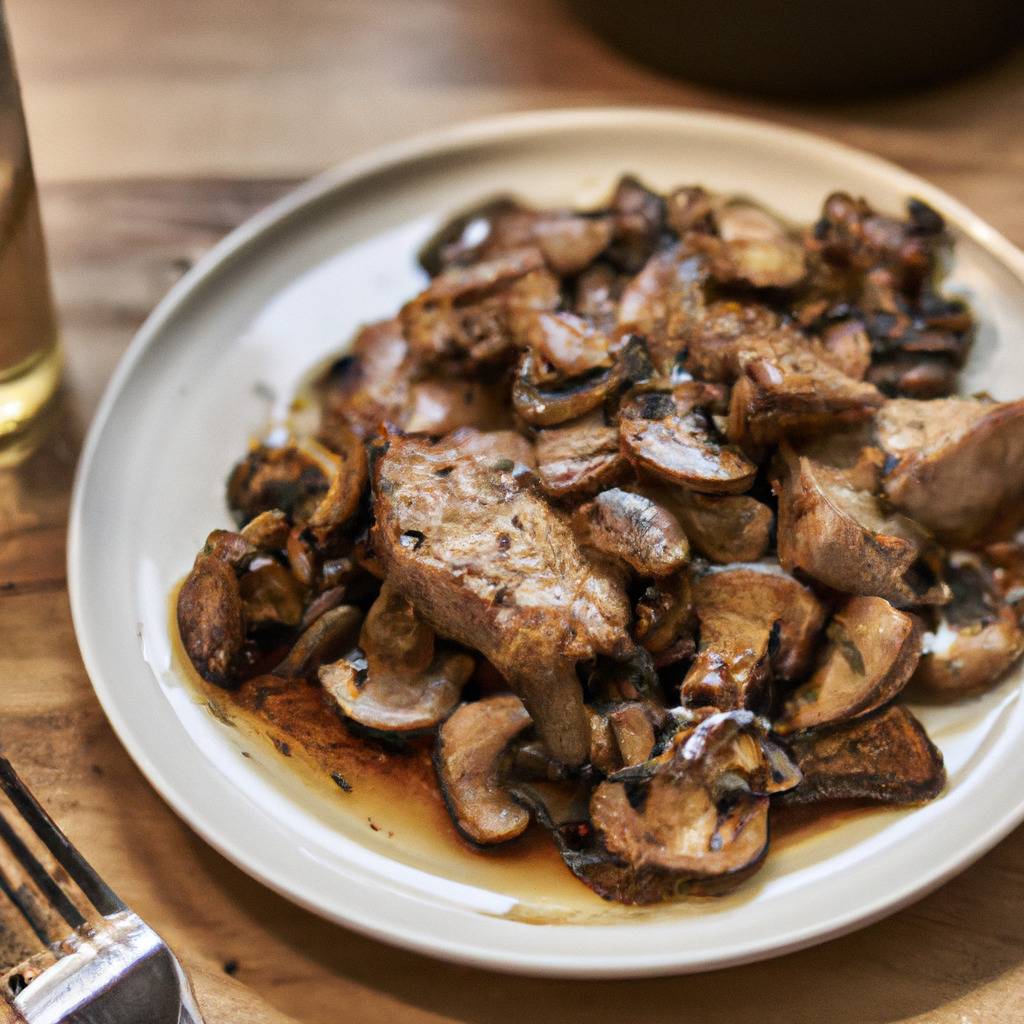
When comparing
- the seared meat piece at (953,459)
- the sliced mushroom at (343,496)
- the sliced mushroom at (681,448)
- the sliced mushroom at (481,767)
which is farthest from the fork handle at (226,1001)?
the seared meat piece at (953,459)

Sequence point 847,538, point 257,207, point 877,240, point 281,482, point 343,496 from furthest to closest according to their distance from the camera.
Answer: point 257,207
point 877,240
point 281,482
point 343,496
point 847,538

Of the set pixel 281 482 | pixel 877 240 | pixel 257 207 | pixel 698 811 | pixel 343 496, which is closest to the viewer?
pixel 698 811

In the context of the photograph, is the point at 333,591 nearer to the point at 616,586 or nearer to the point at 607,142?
the point at 616,586

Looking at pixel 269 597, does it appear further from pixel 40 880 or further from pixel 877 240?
pixel 877 240

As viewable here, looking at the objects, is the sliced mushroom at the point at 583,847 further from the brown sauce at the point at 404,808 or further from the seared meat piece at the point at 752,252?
the seared meat piece at the point at 752,252

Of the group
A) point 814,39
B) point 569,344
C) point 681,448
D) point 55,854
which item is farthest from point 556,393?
point 814,39

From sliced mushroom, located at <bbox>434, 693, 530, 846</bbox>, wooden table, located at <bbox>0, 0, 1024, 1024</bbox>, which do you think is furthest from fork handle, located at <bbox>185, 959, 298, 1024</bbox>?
sliced mushroom, located at <bbox>434, 693, 530, 846</bbox>

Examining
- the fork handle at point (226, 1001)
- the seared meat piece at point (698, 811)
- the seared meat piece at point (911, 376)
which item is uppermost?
the seared meat piece at point (911, 376)
